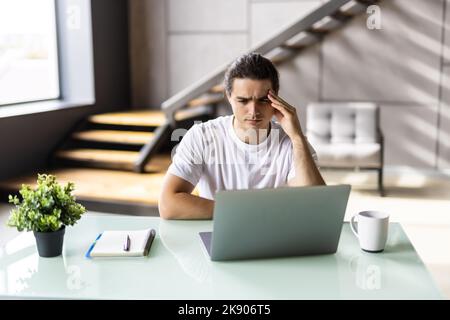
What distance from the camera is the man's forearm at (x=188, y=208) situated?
6.23 feet

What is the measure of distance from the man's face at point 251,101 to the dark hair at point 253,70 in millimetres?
17

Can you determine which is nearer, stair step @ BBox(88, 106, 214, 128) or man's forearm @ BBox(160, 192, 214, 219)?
man's forearm @ BBox(160, 192, 214, 219)

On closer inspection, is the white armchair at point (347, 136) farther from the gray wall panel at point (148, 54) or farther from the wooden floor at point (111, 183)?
the gray wall panel at point (148, 54)

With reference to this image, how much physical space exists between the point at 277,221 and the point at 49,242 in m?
0.64

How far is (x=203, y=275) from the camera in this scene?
4.62 feet

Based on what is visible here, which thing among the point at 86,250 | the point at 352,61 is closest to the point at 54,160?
the point at 352,61

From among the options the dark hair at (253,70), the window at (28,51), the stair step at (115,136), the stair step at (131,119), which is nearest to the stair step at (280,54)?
the stair step at (131,119)

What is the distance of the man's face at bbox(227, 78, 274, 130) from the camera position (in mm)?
2027

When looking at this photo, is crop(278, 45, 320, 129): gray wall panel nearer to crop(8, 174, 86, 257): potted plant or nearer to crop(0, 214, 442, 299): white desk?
crop(0, 214, 442, 299): white desk

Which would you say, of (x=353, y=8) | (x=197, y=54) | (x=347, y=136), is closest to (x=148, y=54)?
(x=197, y=54)

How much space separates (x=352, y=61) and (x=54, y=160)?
3.20 m

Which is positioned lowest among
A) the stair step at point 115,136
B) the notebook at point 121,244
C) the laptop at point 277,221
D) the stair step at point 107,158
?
the stair step at point 107,158

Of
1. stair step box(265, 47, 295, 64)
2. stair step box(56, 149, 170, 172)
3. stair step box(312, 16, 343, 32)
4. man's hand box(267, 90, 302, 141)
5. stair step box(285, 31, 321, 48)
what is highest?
stair step box(312, 16, 343, 32)

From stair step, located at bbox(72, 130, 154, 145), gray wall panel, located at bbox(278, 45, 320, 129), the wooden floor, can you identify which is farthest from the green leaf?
gray wall panel, located at bbox(278, 45, 320, 129)
